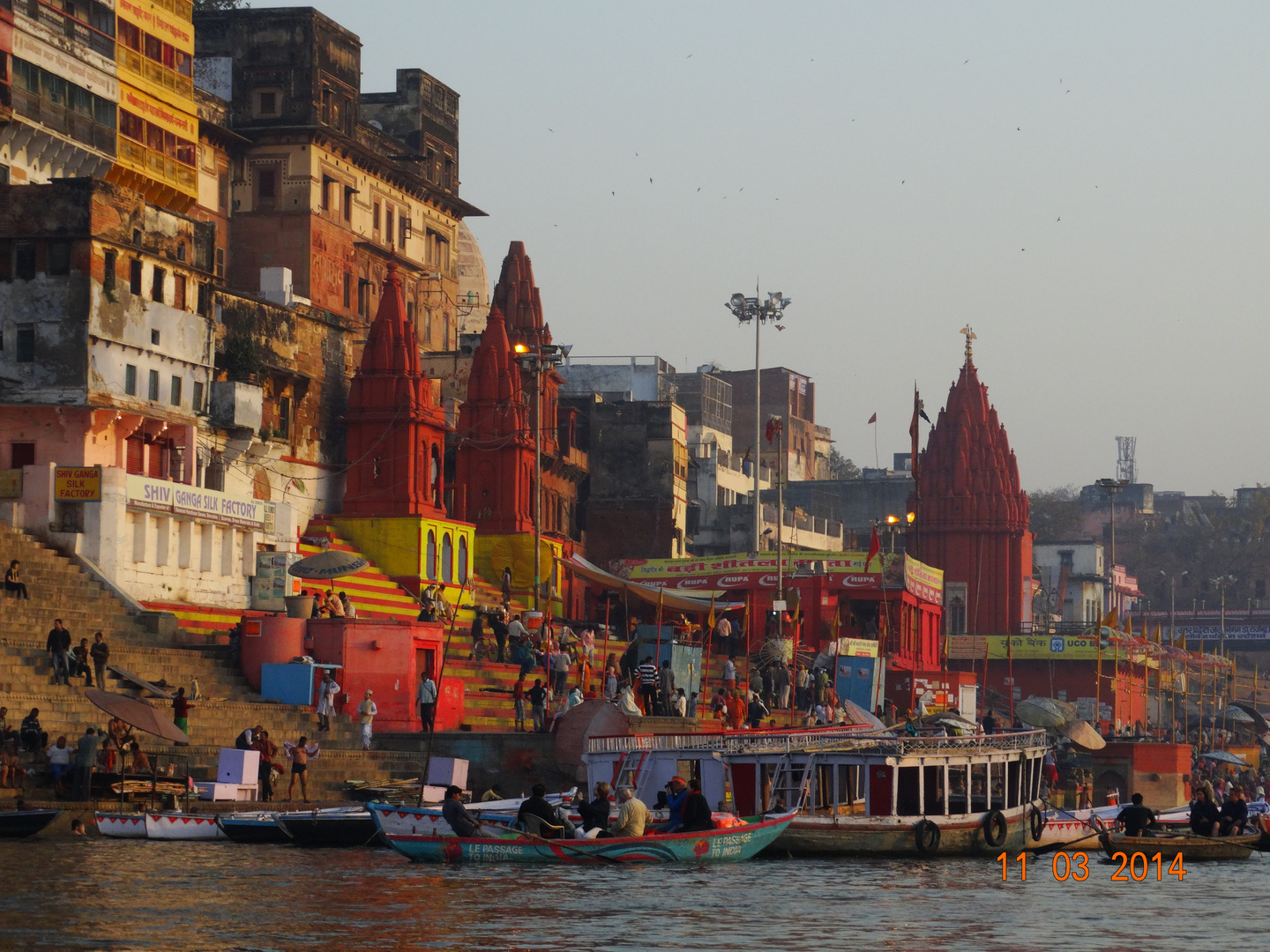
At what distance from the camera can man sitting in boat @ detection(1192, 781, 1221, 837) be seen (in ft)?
107

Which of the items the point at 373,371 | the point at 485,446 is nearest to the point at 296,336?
the point at 373,371

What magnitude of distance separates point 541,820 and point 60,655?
31.5 feet

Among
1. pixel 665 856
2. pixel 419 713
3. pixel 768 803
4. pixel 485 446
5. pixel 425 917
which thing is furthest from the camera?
pixel 485 446

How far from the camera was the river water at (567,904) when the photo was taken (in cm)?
2059

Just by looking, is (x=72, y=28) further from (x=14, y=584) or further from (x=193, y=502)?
(x=14, y=584)

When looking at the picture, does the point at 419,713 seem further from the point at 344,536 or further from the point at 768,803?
the point at 344,536

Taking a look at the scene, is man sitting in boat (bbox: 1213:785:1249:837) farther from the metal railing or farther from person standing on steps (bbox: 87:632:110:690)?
person standing on steps (bbox: 87:632:110:690)

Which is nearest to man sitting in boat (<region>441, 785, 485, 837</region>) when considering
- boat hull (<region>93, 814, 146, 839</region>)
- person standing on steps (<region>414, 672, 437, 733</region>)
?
boat hull (<region>93, 814, 146, 839</region>)

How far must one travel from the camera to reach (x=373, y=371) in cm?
5434

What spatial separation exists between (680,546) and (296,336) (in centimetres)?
2117
